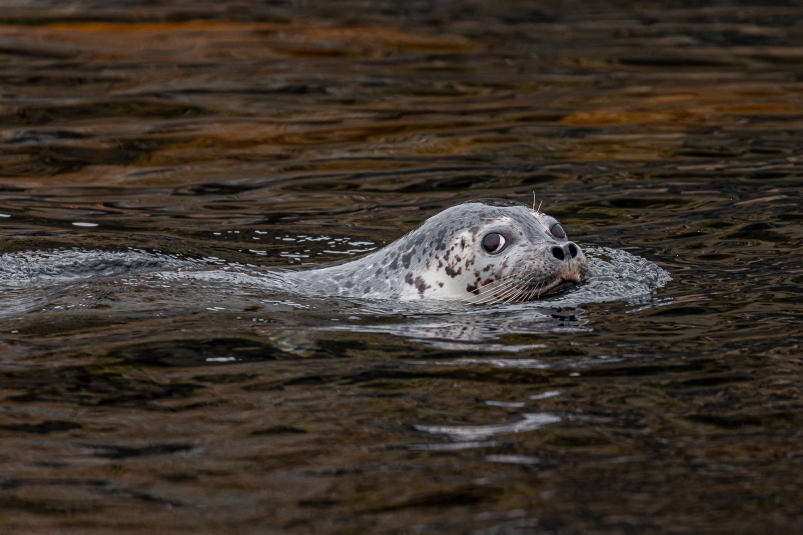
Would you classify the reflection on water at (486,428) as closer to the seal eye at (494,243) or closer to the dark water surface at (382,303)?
the dark water surface at (382,303)

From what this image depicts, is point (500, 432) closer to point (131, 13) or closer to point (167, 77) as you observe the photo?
point (167, 77)

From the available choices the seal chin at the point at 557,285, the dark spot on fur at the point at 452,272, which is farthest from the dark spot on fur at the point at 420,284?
the seal chin at the point at 557,285

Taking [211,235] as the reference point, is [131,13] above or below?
above

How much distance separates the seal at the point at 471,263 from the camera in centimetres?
625

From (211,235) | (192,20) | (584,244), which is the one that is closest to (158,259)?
(211,235)

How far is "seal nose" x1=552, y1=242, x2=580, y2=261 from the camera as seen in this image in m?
6.18

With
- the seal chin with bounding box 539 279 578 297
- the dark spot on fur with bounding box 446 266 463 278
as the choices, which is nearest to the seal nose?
the seal chin with bounding box 539 279 578 297

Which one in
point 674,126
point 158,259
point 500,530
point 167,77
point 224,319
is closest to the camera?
point 500,530

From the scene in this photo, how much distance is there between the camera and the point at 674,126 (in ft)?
37.5

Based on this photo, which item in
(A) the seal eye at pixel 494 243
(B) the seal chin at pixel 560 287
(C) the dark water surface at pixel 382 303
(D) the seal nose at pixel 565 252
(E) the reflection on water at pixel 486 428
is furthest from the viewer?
(A) the seal eye at pixel 494 243

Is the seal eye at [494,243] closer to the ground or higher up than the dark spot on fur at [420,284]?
higher up

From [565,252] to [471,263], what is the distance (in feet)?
1.80

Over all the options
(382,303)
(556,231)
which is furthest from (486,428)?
(556,231)

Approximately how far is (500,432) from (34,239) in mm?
4799
